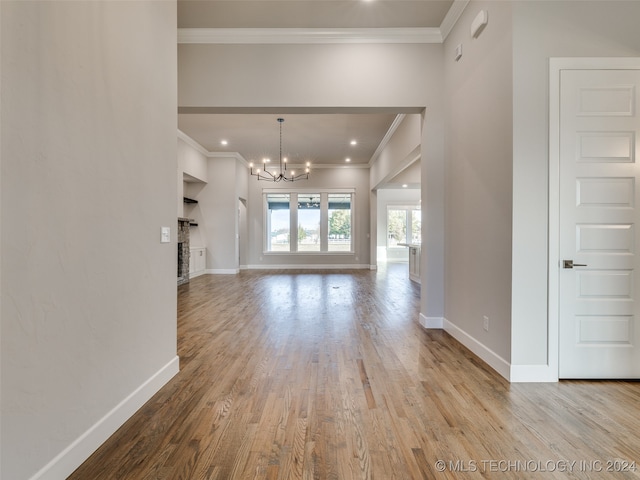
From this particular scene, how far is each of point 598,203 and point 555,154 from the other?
0.49 metres

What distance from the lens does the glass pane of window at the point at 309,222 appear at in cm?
1087

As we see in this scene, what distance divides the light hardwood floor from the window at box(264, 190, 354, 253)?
742 cm

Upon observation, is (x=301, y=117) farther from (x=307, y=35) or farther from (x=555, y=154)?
(x=555, y=154)

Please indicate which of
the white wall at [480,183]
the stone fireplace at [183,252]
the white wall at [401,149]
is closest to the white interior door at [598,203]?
the white wall at [480,183]

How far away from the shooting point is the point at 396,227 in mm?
13688

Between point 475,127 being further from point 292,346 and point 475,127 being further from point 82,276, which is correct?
point 82,276

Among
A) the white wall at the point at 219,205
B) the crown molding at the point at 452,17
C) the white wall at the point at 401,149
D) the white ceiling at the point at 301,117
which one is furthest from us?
the white wall at the point at 219,205

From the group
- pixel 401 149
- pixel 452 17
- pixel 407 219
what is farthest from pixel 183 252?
pixel 407 219

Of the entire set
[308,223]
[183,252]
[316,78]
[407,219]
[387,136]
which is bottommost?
[183,252]

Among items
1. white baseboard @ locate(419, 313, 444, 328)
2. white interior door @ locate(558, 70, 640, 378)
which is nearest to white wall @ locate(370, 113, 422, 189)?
white interior door @ locate(558, 70, 640, 378)

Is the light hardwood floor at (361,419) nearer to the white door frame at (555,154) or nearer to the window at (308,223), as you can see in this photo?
the white door frame at (555,154)

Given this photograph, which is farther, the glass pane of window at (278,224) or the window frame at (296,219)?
the glass pane of window at (278,224)

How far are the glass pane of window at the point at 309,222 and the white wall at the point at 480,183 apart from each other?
737 centimetres

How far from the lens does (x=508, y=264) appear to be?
8.16ft
